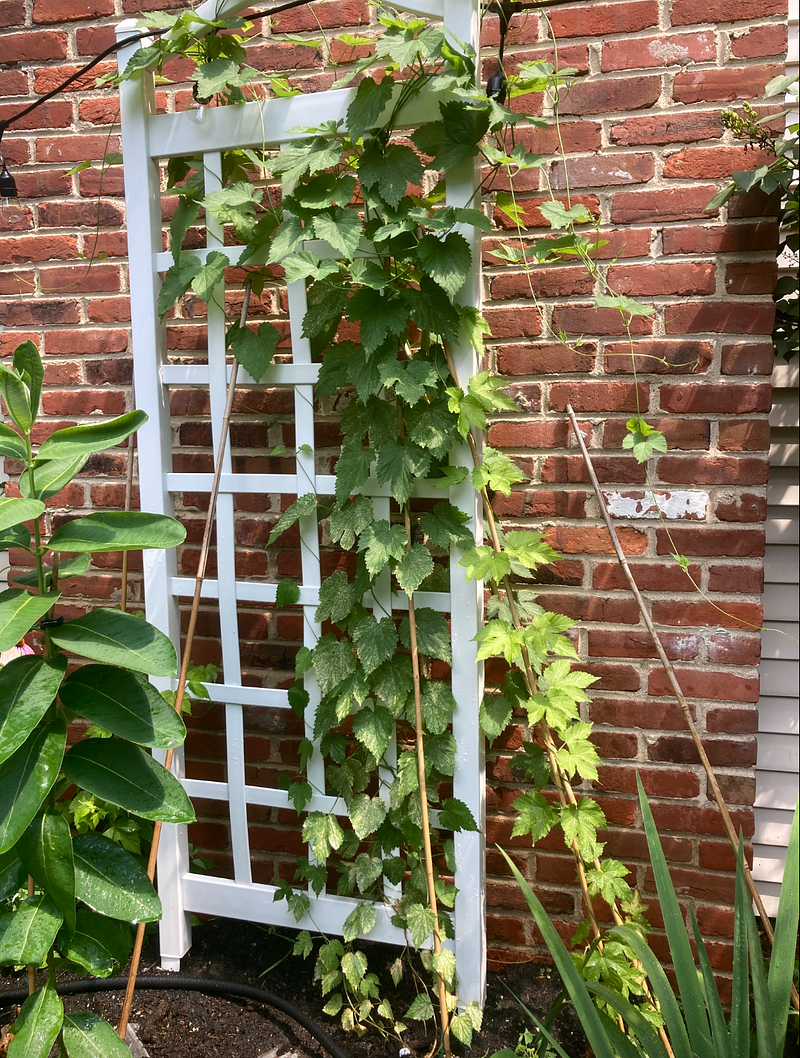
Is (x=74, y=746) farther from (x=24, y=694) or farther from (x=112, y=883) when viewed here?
(x=112, y=883)

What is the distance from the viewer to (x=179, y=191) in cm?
156

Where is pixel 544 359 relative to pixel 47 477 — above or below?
above

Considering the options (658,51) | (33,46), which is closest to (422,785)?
(658,51)

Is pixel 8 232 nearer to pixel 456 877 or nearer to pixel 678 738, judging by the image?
pixel 456 877

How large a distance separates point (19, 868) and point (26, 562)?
100 centimetres

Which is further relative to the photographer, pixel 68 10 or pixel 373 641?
pixel 68 10

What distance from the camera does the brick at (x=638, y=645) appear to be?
162cm

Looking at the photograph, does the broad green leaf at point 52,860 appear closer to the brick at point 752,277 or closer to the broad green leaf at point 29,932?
the broad green leaf at point 29,932

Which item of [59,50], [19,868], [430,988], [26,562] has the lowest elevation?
[430,988]

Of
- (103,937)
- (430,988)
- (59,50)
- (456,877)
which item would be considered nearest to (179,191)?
(59,50)

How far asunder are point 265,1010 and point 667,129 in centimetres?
203

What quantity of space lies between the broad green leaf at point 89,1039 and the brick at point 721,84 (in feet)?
6.54

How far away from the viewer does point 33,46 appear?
1.87 m

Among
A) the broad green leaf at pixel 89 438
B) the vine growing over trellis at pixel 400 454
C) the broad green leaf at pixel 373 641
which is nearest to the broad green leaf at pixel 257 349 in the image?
the vine growing over trellis at pixel 400 454
